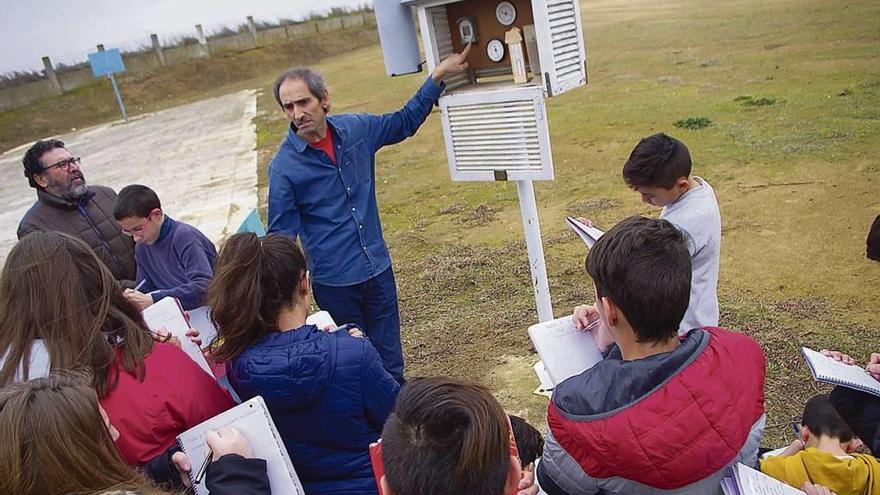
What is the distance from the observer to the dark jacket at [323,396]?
187 cm

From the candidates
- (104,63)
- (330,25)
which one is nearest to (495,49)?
(104,63)

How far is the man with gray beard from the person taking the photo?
11.9 ft

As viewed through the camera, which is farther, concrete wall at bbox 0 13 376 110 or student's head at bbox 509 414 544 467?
concrete wall at bbox 0 13 376 110

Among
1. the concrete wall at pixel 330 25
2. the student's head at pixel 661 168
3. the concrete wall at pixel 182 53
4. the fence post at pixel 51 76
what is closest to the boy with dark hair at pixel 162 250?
the student's head at pixel 661 168

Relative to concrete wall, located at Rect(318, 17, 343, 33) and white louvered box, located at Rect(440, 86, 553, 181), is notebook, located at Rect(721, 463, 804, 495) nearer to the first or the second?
white louvered box, located at Rect(440, 86, 553, 181)

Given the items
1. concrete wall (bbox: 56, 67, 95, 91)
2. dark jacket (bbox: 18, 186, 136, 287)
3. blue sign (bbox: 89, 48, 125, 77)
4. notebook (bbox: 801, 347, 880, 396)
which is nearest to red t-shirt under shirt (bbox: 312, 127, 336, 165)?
dark jacket (bbox: 18, 186, 136, 287)

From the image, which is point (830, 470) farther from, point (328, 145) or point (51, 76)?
point (51, 76)

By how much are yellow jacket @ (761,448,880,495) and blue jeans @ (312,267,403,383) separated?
1.85 m

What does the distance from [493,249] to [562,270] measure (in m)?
0.91

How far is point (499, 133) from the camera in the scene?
3.14m

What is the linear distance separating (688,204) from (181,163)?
13.8m

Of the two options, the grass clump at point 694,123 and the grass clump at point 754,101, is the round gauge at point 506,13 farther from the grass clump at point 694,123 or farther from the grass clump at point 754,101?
the grass clump at point 754,101

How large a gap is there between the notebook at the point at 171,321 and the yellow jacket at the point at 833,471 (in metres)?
2.00

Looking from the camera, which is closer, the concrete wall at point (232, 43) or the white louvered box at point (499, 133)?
the white louvered box at point (499, 133)
